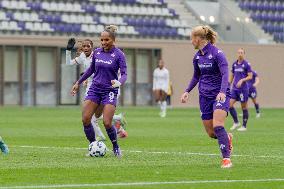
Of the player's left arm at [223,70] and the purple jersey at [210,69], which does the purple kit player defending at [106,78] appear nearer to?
the purple jersey at [210,69]

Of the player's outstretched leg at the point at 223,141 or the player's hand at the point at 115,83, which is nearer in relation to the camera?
the player's outstretched leg at the point at 223,141

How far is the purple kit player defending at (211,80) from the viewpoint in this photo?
46.4ft

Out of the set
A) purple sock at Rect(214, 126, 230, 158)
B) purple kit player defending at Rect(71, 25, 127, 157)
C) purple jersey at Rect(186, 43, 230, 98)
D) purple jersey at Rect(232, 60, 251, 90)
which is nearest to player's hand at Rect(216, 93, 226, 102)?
purple jersey at Rect(186, 43, 230, 98)

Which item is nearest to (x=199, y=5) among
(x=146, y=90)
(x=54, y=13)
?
(x=146, y=90)

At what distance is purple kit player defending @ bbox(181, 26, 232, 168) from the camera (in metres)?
14.2

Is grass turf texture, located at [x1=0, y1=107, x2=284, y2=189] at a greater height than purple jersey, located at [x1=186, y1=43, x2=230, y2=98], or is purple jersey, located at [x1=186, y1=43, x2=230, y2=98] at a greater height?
purple jersey, located at [x1=186, y1=43, x2=230, y2=98]

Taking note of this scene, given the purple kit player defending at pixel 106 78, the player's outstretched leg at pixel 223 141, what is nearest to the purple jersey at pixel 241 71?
the purple kit player defending at pixel 106 78

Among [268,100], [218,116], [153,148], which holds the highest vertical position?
[218,116]

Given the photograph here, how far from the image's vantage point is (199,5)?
182 feet

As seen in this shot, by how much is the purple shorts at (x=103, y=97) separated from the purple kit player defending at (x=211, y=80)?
184 cm

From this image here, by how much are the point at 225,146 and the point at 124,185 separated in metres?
3.11

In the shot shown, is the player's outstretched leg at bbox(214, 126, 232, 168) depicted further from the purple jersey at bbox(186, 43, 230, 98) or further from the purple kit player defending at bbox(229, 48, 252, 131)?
the purple kit player defending at bbox(229, 48, 252, 131)

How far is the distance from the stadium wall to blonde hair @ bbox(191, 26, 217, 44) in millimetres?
33710

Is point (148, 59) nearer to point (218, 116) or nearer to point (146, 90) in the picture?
point (146, 90)
